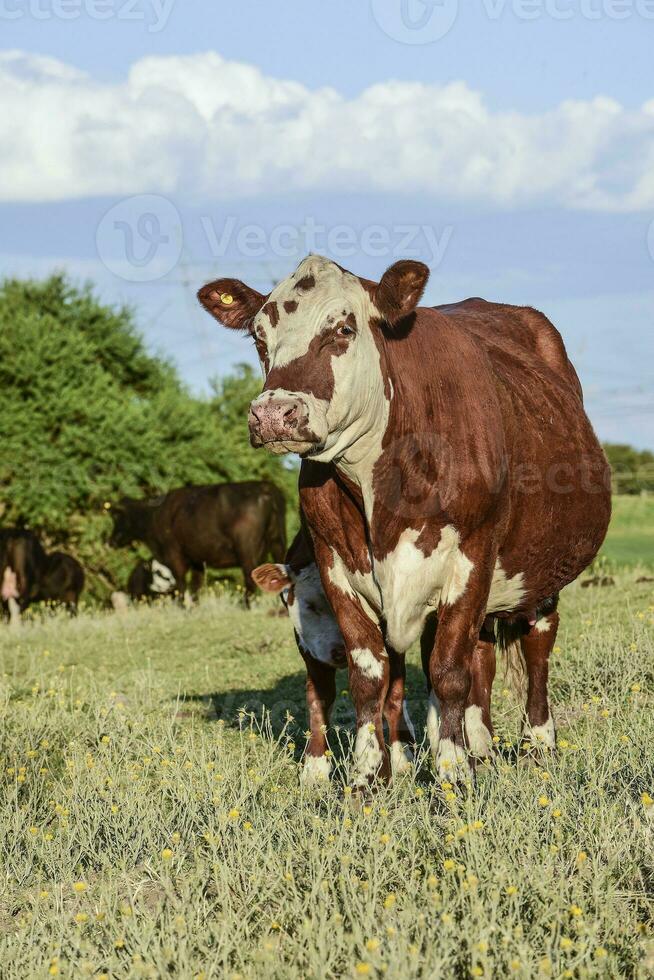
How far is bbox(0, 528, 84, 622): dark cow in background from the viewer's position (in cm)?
2072

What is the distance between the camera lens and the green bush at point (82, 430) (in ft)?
83.7

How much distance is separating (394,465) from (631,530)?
104 feet

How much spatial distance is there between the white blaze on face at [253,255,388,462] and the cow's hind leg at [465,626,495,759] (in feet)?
5.38

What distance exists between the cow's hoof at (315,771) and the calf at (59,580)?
15767mm

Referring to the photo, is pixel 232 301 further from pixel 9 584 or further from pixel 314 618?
pixel 9 584

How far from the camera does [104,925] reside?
160 inches

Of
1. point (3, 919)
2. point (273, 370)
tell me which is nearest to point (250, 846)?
point (3, 919)

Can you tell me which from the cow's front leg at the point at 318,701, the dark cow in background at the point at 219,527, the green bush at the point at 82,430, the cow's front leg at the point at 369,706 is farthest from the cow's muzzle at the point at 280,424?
the green bush at the point at 82,430

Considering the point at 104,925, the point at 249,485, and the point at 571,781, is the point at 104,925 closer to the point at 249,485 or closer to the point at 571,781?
the point at 571,781

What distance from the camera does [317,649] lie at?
655 centimetres

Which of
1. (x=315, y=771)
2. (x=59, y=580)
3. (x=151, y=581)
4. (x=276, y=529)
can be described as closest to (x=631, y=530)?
(x=151, y=581)

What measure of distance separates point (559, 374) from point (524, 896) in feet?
12.4

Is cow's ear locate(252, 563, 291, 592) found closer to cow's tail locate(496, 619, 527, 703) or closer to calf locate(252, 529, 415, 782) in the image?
calf locate(252, 529, 415, 782)

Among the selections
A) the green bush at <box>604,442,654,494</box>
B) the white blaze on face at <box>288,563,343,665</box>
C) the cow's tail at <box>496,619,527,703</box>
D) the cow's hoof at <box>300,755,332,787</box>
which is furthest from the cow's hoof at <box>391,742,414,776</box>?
the green bush at <box>604,442,654,494</box>
